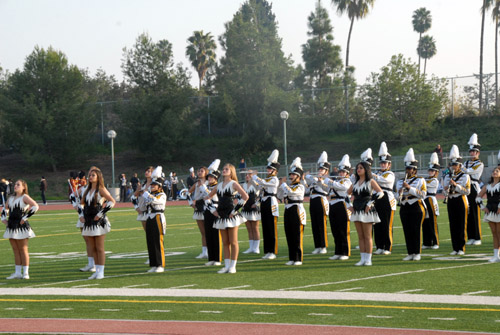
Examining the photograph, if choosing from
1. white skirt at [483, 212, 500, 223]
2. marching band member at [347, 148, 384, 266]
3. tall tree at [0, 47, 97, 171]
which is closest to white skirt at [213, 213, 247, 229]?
marching band member at [347, 148, 384, 266]

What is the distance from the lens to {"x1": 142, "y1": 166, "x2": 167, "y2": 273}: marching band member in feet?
46.7

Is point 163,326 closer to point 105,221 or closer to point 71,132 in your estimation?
point 105,221

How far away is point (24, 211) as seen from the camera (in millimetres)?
13914

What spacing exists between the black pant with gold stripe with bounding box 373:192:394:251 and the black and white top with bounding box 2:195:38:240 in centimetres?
641

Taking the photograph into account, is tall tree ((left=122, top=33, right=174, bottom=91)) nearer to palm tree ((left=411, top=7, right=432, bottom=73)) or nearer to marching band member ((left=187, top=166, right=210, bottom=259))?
palm tree ((left=411, top=7, right=432, bottom=73))

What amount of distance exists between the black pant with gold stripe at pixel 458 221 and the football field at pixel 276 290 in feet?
1.17

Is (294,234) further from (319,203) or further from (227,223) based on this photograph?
(319,203)

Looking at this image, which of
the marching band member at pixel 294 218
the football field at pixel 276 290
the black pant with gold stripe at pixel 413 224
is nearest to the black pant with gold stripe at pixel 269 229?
the football field at pixel 276 290

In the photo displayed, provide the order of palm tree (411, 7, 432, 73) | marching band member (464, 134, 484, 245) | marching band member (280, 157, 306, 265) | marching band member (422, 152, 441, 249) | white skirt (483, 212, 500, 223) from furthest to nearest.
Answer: palm tree (411, 7, 432, 73) < marching band member (464, 134, 484, 245) < marching band member (422, 152, 441, 249) < marching band member (280, 157, 306, 265) < white skirt (483, 212, 500, 223)

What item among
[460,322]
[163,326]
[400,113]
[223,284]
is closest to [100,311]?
[163,326]

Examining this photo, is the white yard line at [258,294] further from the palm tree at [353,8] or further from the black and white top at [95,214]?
the palm tree at [353,8]

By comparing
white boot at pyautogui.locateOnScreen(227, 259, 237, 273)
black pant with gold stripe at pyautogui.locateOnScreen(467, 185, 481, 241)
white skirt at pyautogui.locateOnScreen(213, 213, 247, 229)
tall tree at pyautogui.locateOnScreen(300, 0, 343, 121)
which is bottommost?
white boot at pyautogui.locateOnScreen(227, 259, 237, 273)

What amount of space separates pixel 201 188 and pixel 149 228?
6.43ft

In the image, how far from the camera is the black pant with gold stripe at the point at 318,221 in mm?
16656
